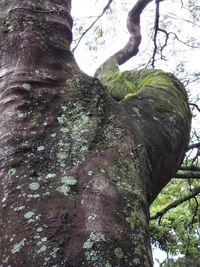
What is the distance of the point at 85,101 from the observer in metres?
1.49

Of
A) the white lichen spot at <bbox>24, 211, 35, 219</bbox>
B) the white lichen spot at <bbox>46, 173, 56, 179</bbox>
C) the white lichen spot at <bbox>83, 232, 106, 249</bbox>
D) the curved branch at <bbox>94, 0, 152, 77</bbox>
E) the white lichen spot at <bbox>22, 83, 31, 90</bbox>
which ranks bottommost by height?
the white lichen spot at <bbox>83, 232, 106, 249</bbox>

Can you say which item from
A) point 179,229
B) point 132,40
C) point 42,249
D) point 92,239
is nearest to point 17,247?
point 42,249

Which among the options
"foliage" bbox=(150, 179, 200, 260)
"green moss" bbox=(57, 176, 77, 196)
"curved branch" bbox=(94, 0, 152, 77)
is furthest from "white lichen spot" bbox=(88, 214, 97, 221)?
"foliage" bbox=(150, 179, 200, 260)

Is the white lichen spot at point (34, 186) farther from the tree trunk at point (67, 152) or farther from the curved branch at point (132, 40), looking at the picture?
the curved branch at point (132, 40)

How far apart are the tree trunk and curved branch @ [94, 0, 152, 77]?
2.19 metres

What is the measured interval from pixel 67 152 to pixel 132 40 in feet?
11.7

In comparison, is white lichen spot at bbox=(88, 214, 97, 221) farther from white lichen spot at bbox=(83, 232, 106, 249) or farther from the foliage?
the foliage

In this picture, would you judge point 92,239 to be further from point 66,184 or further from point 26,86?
point 26,86

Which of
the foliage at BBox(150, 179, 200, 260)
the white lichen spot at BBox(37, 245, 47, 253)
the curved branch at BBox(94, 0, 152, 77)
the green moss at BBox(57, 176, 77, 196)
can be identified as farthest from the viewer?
the foliage at BBox(150, 179, 200, 260)

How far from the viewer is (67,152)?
1.25 m

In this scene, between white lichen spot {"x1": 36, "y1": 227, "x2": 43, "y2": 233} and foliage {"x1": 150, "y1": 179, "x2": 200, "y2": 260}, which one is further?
foliage {"x1": 150, "y1": 179, "x2": 200, "y2": 260}

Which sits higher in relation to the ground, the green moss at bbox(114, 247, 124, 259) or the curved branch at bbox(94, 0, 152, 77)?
the curved branch at bbox(94, 0, 152, 77)

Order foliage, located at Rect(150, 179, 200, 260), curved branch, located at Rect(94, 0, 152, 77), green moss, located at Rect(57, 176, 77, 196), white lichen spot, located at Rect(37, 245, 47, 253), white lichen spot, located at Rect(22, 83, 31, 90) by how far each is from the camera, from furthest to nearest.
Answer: foliage, located at Rect(150, 179, 200, 260) → curved branch, located at Rect(94, 0, 152, 77) → white lichen spot, located at Rect(22, 83, 31, 90) → green moss, located at Rect(57, 176, 77, 196) → white lichen spot, located at Rect(37, 245, 47, 253)

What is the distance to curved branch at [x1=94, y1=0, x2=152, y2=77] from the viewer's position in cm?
416
